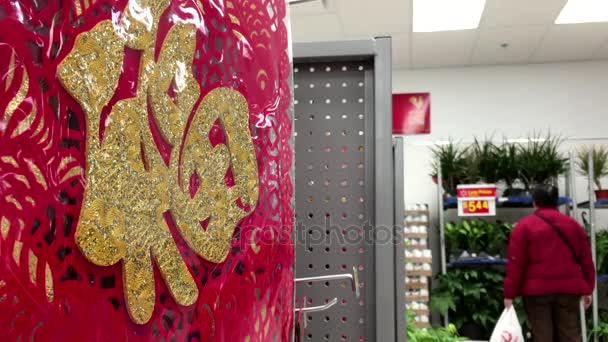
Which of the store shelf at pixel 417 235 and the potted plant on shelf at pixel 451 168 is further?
the potted plant on shelf at pixel 451 168

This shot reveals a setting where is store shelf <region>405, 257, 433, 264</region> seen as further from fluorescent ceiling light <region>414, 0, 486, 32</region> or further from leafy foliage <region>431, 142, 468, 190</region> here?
fluorescent ceiling light <region>414, 0, 486, 32</region>

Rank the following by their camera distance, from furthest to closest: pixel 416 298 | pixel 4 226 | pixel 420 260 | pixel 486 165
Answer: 1. pixel 486 165
2. pixel 420 260
3. pixel 416 298
4. pixel 4 226

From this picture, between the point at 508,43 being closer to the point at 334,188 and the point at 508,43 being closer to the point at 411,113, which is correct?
the point at 411,113

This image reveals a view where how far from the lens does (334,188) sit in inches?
50.9

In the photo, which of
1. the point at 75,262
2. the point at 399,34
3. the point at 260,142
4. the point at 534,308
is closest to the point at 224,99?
the point at 260,142

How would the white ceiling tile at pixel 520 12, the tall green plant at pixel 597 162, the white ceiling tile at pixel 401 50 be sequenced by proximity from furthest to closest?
the white ceiling tile at pixel 401 50 → the tall green plant at pixel 597 162 → the white ceiling tile at pixel 520 12

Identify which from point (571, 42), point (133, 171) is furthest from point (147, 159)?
point (571, 42)

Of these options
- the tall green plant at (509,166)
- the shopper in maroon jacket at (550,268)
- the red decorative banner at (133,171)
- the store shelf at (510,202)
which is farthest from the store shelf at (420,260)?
the red decorative banner at (133,171)

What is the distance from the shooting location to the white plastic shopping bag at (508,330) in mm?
3682

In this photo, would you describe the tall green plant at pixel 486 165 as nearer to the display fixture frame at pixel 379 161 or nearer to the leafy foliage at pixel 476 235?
the leafy foliage at pixel 476 235

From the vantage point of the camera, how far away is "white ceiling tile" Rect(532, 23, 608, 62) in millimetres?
5368

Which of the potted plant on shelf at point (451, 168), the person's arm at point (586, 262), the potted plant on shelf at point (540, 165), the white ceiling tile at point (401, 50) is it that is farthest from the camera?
the white ceiling tile at point (401, 50)

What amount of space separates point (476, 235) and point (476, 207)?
0.30 metres

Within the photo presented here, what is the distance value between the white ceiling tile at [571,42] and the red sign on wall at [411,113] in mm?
1567
